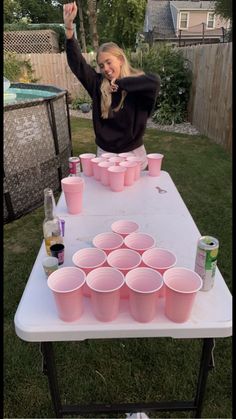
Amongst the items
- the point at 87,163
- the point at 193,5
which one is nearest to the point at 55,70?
the point at 87,163

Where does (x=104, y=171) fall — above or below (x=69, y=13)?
below

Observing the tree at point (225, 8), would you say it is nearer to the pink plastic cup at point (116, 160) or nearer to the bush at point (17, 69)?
the bush at point (17, 69)

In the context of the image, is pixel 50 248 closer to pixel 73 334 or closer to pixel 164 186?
pixel 73 334

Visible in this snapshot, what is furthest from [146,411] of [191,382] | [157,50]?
[157,50]

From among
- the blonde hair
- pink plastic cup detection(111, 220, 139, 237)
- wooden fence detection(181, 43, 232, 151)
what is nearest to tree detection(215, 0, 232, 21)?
wooden fence detection(181, 43, 232, 151)

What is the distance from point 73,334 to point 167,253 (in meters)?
0.51

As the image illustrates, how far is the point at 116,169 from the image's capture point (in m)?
2.35

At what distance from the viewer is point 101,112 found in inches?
118

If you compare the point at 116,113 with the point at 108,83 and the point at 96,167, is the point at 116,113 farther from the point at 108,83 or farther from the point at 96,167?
the point at 96,167

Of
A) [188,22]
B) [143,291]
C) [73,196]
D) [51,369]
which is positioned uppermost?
[188,22]

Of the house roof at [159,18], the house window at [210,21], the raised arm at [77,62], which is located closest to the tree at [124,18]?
the house roof at [159,18]

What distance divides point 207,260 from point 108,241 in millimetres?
474

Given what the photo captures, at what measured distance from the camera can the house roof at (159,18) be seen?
111 ft

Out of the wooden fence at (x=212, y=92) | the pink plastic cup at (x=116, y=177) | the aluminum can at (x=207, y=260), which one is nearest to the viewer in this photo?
the aluminum can at (x=207, y=260)
